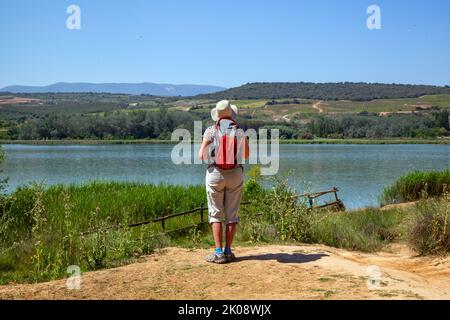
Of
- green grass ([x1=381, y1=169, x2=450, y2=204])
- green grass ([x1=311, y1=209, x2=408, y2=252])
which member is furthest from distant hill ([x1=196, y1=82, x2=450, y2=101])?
green grass ([x1=311, y1=209, x2=408, y2=252])

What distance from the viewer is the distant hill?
461ft

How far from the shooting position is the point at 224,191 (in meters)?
6.85

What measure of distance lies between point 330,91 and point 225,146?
14698 cm

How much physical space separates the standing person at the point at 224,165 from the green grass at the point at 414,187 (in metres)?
13.4

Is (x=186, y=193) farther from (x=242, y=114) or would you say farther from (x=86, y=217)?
(x=242, y=114)

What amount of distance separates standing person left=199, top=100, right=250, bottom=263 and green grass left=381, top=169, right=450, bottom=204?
13.4m

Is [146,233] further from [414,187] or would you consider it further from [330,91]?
[330,91]

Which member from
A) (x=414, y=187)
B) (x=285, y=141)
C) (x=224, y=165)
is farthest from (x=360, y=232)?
(x=285, y=141)

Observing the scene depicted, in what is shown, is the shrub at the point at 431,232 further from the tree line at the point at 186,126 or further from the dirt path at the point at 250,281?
the tree line at the point at 186,126

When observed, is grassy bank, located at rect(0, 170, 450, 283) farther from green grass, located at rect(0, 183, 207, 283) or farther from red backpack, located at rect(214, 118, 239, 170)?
red backpack, located at rect(214, 118, 239, 170)

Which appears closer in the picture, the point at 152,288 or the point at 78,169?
the point at 152,288
